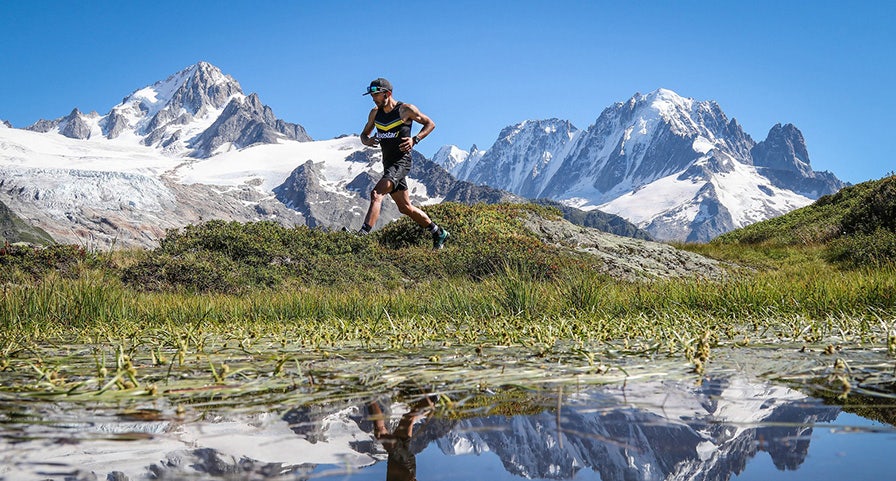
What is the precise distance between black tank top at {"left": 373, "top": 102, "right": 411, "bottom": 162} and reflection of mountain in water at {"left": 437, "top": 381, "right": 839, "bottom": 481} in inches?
485

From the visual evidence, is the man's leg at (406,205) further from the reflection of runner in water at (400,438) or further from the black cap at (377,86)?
the reflection of runner in water at (400,438)

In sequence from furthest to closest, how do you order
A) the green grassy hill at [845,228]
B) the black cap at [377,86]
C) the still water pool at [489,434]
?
the green grassy hill at [845,228] → the black cap at [377,86] → the still water pool at [489,434]

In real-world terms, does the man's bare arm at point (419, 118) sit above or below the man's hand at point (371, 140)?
above

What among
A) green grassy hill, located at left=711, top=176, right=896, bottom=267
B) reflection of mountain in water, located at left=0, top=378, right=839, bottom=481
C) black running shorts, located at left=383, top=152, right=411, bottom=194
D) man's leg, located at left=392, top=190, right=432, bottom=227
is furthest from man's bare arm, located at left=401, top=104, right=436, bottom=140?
green grassy hill, located at left=711, top=176, right=896, bottom=267

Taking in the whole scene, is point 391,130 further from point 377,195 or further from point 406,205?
point 406,205

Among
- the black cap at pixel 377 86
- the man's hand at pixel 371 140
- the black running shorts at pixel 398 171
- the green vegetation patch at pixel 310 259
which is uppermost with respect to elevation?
the black cap at pixel 377 86

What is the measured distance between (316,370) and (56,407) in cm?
143

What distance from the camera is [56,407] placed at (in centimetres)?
310

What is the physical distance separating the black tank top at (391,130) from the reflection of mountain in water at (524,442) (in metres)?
12.2

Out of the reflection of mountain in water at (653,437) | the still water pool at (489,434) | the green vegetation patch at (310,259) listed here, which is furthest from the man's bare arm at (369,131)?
the reflection of mountain in water at (653,437)

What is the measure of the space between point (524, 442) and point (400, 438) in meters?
0.52

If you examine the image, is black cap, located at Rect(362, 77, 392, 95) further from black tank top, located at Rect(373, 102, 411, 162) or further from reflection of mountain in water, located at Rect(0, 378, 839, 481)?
reflection of mountain in water, located at Rect(0, 378, 839, 481)

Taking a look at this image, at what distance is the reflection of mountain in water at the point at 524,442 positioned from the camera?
7.45 ft

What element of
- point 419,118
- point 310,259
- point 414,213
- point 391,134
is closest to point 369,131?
point 391,134
